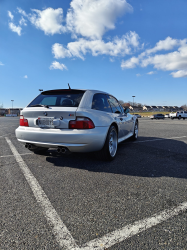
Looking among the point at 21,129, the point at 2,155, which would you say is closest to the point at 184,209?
the point at 21,129

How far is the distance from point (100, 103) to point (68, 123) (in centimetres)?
103

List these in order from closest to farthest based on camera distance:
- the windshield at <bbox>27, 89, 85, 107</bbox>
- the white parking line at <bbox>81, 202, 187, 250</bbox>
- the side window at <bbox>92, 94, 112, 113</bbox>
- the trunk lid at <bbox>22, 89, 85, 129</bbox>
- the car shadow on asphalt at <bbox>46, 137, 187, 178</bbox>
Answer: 1. the white parking line at <bbox>81, 202, 187, 250</bbox>
2. the car shadow on asphalt at <bbox>46, 137, 187, 178</bbox>
3. the trunk lid at <bbox>22, 89, 85, 129</bbox>
4. the windshield at <bbox>27, 89, 85, 107</bbox>
5. the side window at <bbox>92, 94, 112, 113</bbox>

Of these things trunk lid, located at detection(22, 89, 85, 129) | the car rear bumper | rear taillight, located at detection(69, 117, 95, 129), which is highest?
trunk lid, located at detection(22, 89, 85, 129)

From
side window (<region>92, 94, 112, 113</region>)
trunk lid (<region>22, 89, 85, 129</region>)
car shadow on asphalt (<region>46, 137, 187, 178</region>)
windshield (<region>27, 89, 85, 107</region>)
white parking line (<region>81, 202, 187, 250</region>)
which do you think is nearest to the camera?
white parking line (<region>81, 202, 187, 250</region>)

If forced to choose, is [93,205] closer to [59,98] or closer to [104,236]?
[104,236]

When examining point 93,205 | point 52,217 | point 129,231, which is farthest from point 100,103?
point 129,231

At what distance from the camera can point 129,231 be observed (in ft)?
5.24

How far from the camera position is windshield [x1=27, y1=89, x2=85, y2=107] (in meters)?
3.56

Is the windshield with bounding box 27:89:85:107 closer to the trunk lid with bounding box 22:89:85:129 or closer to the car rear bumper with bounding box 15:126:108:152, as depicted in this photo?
the trunk lid with bounding box 22:89:85:129

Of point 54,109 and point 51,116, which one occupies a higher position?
point 54,109

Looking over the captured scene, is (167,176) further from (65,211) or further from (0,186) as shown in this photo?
(0,186)

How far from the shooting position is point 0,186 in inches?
101

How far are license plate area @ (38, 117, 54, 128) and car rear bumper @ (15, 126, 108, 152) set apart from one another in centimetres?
8

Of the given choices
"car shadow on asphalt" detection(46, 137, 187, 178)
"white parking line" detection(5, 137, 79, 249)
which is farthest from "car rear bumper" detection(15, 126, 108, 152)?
"white parking line" detection(5, 137, 79, 249)
